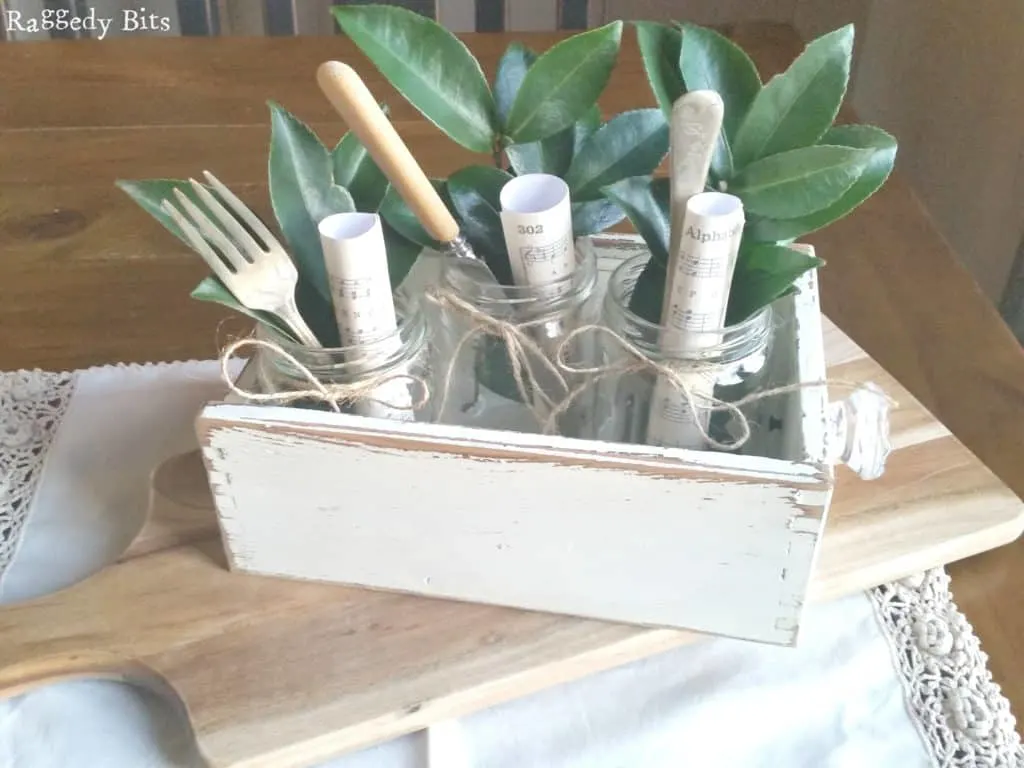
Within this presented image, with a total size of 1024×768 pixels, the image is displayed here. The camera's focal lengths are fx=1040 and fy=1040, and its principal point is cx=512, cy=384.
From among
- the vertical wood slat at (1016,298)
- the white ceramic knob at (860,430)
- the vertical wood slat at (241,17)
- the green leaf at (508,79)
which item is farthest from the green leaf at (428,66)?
the vertical wood slat at (241,17)

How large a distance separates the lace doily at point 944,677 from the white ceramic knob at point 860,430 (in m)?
0.07

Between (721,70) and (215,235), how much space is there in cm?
24

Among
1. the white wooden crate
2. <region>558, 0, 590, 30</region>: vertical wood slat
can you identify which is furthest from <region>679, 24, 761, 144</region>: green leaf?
<region>558, 0, 590, 30</region>: vertical wood slat

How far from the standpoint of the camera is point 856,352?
68 cm

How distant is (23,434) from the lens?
2.19 feet

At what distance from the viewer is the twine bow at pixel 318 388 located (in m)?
0.47

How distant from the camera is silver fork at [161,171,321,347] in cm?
45

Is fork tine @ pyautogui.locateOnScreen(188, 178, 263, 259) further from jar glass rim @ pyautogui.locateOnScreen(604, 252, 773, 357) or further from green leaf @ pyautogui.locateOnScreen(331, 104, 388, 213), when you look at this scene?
jar glass rim @ pyautogui.locateOnScreen(604, 252, 773, 357)

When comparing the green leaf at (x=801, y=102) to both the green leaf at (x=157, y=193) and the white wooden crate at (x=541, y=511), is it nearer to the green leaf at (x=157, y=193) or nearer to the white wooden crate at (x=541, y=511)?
the white wooden crate at (x=541, y=511)

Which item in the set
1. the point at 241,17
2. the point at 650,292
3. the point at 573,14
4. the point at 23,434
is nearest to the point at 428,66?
the point at 650,292

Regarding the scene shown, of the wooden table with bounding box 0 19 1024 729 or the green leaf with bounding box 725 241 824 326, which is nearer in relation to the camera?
the green leaf with bounding box 725 241 824 326

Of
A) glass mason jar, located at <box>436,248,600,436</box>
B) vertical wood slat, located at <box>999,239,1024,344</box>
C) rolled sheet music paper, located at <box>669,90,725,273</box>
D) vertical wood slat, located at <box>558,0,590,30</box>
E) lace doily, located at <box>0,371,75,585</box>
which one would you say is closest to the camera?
rolled sheet music paper, located at <box>669,90,725,273</box>

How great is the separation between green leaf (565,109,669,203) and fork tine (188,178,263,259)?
0.16m

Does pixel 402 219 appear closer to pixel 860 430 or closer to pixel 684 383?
pixel 684 383
